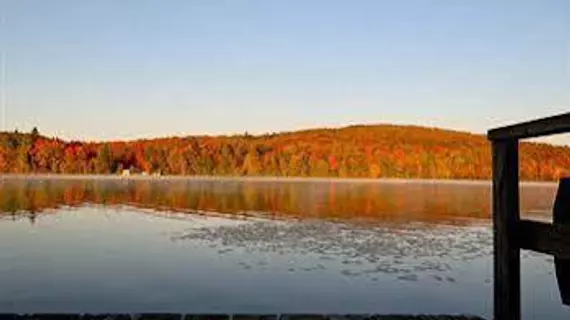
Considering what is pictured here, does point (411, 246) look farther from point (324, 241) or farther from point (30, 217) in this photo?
point (30, 217)

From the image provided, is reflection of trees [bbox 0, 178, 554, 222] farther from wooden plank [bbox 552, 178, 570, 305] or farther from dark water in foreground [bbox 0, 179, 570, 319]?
wooden plank [bbox 552, 178, 570, 305]

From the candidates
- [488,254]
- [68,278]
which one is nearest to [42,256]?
[68,278]

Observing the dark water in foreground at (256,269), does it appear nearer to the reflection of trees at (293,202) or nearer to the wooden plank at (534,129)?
the wooden plank at (534,129)

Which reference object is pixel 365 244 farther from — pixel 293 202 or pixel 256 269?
pixel 293 202

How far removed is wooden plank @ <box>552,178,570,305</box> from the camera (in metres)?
4.73

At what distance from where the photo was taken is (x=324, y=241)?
25.5 metres

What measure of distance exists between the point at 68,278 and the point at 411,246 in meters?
12.5

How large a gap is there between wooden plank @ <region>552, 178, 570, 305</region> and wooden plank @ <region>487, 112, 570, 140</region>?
40 centimetres

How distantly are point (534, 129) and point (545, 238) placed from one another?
0.83m

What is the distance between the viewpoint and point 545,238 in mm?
4820

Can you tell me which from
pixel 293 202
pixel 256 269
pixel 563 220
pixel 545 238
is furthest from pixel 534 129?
pixel 293 202

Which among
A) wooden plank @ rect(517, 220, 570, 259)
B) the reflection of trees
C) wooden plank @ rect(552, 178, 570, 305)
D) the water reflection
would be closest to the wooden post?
wooden plank @ rect(517, 220, 570, 259)

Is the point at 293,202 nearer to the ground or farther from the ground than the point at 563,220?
nearer to the ground

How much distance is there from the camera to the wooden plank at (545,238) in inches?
181
